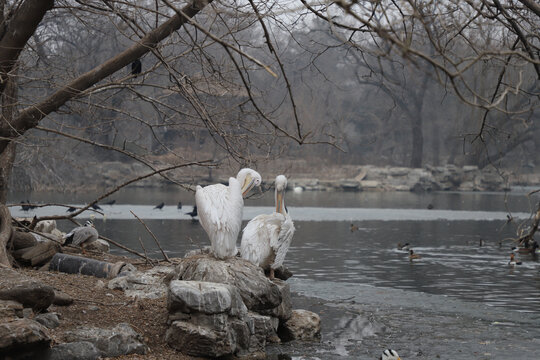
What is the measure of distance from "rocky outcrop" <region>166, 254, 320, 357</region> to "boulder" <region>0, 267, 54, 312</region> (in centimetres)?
120

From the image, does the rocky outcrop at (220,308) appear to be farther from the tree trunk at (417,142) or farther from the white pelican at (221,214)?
the tree trunk at (417,142)

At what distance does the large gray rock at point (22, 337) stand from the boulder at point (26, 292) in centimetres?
65

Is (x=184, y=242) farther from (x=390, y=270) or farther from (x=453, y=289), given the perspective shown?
(x=453, y=289)

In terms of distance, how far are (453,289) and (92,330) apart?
25.5 ft

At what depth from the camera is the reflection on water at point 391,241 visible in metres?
12.6

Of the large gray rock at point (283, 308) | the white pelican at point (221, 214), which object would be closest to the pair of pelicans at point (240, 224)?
the white pelican at point (221, 214)

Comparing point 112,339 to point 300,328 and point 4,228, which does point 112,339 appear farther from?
point 4,228

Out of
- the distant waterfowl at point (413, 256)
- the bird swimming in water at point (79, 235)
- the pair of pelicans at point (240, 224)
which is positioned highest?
the pair of pelicans at point (240, 224)

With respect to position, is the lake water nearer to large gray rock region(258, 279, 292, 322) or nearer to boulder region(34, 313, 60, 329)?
large gray rock region(258, 279, 292, 322)

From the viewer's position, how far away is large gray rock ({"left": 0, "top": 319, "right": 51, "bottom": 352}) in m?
4.94

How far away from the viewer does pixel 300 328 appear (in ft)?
26.4

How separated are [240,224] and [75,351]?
2832 mm

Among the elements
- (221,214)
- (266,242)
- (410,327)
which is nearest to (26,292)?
(221,214)

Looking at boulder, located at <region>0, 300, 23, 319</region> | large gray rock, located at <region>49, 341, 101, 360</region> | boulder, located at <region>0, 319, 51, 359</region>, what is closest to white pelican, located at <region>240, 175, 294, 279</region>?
large gray rock, located at <region>49, 341, 101, 360</region>
